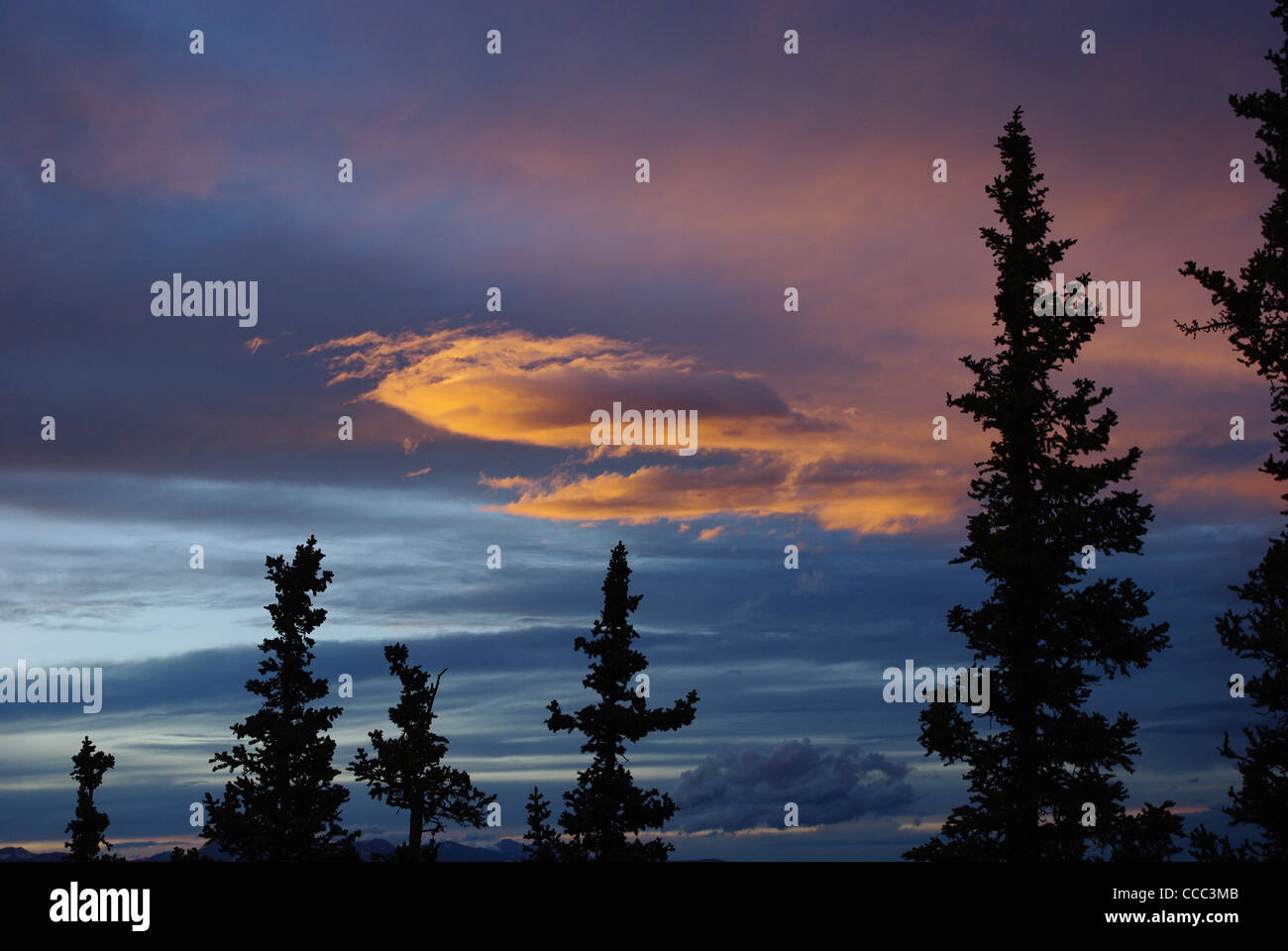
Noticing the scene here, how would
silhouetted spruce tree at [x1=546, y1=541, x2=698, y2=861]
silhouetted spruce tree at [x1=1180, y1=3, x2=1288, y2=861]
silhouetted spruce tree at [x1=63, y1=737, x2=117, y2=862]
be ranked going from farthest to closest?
silhouetted spruce tree at [x1=63, y1=737, x2=117, y2=862] < silhouetted spruce tree at [x1=546, y1=541, x2=698, y2=861] < silhouetted spruce tree at [x1=1180, y1=3, x2=1288, y2=861]

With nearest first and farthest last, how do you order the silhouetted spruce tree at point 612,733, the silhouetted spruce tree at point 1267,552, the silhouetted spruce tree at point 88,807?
the silhouetted spruce tree at point 1267,552
the silhouetted spruce tree at point 612,733
the silhouetted spruce tree at point 88,807

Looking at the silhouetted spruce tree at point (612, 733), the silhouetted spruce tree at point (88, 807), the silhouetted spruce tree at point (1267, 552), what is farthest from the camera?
the silhouetted spruce tree at point (88, 807)

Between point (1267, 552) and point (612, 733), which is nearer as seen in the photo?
point (1267, 552)

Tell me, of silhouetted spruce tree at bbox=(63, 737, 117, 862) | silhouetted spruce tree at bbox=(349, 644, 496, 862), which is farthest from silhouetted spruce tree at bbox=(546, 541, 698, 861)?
silhouetted spruce tree at bbox=(63, 737, 117, 862)

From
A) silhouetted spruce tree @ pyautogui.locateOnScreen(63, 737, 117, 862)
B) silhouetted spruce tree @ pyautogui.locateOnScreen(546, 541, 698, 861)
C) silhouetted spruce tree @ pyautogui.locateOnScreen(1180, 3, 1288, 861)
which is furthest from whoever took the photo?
silhouetted spruce tree @ pyautogui.locateOnScreen(63, 737, 117, 862)

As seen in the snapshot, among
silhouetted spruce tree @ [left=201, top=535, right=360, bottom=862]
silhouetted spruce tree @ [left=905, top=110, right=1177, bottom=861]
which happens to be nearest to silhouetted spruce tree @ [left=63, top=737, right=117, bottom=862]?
silhouetted spruce tree @ [left=201, top=535, right=360, bottom=862]

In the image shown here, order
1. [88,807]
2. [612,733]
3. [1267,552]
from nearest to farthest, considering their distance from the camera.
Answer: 1. [1267,552]
2. [612,733]
3. [88,807]

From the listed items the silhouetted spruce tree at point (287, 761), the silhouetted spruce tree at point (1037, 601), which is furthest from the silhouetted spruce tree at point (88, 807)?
the silhouetted spruce tree at point (1037, 601)

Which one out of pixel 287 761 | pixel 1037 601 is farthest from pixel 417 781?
pixel 1037 601

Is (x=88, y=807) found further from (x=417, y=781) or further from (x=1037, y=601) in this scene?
(x=1037, y=601)

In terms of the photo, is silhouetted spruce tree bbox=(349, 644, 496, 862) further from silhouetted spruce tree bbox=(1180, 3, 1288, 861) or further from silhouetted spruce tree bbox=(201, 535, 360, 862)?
silhouetted spruce tree bbox=(1180, 3, 1288, 861)

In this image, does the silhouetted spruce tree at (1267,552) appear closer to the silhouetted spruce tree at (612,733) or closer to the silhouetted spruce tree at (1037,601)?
the silhouetted spruce tree at (1037,601)

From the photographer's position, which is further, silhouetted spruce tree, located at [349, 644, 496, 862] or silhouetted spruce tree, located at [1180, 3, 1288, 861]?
silhouetted spruce tree, located at [349, 644, 496, 862]
